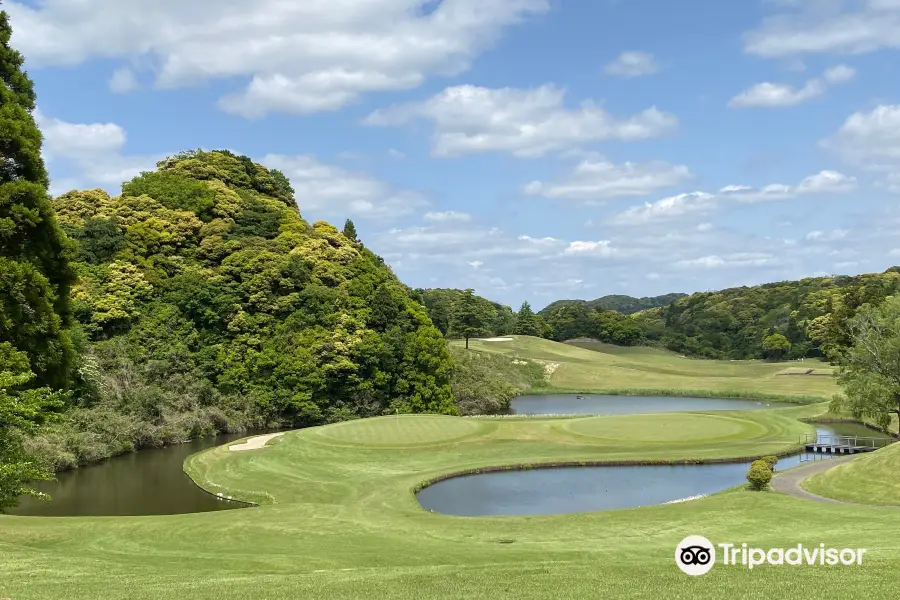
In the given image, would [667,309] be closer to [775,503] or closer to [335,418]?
[335,418]

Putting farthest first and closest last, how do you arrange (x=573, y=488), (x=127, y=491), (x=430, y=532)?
(x=127, y=491), (x=573, y=488), (x=430, y=532)

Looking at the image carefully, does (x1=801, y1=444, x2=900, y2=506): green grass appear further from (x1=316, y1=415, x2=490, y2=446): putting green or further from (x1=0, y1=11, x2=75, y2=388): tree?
(x1=0, y1=11, x2=75, y2=388): tree

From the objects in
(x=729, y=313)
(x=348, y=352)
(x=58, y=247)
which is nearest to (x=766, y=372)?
(x=729, y=313)

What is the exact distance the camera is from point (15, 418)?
15.9 metres

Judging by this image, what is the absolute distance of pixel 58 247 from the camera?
20406mm

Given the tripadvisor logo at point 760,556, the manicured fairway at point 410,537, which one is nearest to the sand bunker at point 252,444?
the manicured fairway at point 410,537

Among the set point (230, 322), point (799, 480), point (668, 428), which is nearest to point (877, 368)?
point (668, 428)

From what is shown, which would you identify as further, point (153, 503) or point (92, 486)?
point (92, 486)

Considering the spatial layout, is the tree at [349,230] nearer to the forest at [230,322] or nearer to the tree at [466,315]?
the forest at [230,322]

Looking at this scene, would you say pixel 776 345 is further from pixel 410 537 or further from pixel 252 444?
pixel 410 537

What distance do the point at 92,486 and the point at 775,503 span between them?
36838 millimetres

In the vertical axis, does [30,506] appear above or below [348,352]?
below

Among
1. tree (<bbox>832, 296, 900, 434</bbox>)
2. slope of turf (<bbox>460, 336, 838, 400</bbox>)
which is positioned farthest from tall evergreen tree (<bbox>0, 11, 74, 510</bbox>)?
slope of turf (<bbox>460, 336, 838, 400</bbox>)

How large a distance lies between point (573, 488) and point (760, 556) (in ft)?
66.4
